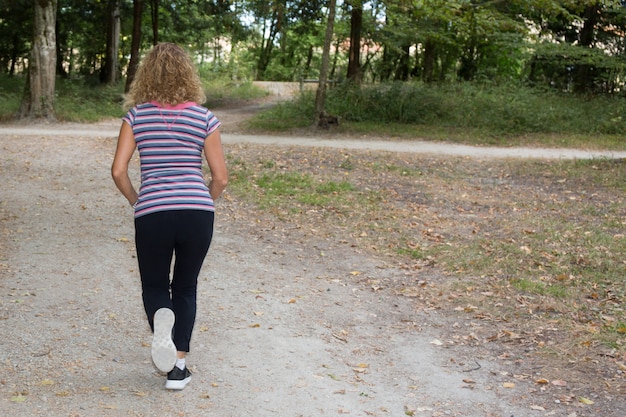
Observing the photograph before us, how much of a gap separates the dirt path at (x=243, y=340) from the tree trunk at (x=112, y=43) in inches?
967

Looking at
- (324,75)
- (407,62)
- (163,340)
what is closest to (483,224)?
(163,340)

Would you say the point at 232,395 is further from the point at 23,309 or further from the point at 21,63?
the point at 21,63

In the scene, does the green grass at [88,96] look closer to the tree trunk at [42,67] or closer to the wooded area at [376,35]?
the tree trunk at [42,67]

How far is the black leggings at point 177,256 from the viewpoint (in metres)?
4.22

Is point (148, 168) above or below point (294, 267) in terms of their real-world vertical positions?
above

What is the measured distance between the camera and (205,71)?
1630 inches

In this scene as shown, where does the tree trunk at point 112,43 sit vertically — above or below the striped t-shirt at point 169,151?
above

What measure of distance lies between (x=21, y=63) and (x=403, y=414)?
140ft

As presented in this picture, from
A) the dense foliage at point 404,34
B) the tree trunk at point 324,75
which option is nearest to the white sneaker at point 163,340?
the dense foliage at point 404,34

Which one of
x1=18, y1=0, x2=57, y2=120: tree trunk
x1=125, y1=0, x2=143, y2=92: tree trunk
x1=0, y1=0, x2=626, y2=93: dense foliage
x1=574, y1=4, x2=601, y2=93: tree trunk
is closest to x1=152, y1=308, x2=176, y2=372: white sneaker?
x1=0, y1=0, x2=626, y2=93: dense foliage

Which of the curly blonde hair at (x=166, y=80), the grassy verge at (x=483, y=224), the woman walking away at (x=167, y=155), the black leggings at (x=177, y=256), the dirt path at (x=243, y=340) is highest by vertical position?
the curly blonde hair at (x=166, y=80)

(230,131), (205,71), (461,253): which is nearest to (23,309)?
(461,253)

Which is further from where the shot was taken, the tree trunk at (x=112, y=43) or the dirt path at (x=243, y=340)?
the tree trunk at (x=112, y=43)

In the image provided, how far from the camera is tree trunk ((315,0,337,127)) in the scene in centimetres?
2028
